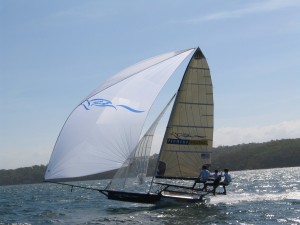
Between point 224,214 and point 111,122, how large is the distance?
20.0 ft

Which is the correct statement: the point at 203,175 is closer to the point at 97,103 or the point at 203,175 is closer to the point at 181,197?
the point at 181,197

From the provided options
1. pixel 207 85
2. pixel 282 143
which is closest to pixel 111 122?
pixel 207 85

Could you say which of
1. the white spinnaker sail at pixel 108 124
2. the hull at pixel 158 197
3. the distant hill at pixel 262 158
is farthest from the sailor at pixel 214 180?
the distant hill at pixel 262 158

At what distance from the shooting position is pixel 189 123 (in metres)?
25.5

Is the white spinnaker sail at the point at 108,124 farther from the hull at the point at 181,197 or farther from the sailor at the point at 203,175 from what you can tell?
the sailor at the point at 203,175

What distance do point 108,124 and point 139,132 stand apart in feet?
4.48

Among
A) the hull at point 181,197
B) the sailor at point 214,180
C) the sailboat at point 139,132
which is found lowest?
the hull at point 181,197

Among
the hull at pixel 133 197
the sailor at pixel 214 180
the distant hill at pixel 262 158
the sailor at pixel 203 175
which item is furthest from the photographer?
the distant hill at pixel 262 158

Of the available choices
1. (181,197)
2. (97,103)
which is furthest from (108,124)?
(181,197)

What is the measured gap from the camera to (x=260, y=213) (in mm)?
23344

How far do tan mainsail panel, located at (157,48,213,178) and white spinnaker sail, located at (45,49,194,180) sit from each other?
5.46 ft

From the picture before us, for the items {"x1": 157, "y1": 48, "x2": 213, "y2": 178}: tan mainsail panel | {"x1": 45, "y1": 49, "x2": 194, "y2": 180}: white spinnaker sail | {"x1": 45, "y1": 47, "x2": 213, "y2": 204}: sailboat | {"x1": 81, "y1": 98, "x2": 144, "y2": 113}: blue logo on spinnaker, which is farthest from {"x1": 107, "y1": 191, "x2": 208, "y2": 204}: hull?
{"x1": 81, "y1": 98, "x2": 144, "y2": 113}: blue logo on spinnaker

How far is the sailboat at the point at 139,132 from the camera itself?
71.3 feet

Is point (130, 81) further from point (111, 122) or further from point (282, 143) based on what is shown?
point (282, 143)
